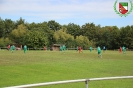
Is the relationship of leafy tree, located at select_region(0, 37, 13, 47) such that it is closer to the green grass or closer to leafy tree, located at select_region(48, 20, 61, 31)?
leafy tree, located at select_region(48, 20, 61, 31)

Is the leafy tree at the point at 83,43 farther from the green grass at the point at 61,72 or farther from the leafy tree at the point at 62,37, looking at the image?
the green grass at the point at 61,72

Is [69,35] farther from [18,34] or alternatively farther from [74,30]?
[18,34]

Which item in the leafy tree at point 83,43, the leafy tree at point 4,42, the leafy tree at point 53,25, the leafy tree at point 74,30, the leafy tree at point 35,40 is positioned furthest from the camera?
the leafy tree at point 53,25

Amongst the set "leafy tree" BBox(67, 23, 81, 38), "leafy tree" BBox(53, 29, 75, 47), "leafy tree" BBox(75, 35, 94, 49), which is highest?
"leafy tree" BBox(67, 23, 81, 38)

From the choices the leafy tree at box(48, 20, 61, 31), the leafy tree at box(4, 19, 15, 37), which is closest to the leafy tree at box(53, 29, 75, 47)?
the leafy tree at box(48, 20, 61, 31)

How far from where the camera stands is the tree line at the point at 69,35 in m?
101

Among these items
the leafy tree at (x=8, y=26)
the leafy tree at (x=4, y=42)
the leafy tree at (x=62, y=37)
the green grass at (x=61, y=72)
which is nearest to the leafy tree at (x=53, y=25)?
the leafy tree at (x=62, y=37)

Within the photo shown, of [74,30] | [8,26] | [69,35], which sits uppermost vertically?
[8,26]

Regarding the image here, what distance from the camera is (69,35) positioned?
11019 cm

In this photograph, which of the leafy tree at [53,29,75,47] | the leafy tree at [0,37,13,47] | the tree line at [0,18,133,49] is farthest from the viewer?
the leafy tree at [53,29,75,47]

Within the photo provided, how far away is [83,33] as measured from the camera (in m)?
119

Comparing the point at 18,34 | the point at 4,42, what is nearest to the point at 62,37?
the point at 18,34

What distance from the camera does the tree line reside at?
101 m

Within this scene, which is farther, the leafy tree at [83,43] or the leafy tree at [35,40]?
→ the leafy tree at [83,43]
